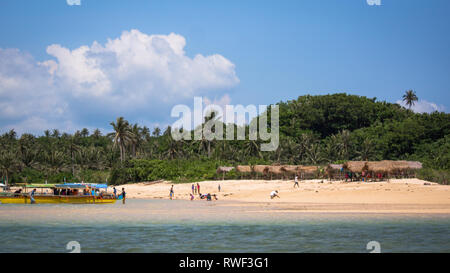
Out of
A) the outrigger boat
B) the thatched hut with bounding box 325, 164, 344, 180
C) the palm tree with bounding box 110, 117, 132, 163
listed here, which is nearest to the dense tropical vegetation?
the palm tree with bounding box 110, 117, 132, 163

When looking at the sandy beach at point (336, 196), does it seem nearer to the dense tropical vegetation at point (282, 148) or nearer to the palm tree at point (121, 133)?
the dense tropical vegetation at point (282, 148)

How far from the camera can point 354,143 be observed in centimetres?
7994

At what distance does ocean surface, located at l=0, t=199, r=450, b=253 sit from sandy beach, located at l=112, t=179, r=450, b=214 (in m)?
3.66

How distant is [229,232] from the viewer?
65.9ft

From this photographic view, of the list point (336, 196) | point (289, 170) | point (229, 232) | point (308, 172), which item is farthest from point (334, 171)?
point (229, 232)

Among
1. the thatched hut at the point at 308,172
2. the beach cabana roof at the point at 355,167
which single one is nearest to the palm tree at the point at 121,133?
the thatched hut at the point at 308,172

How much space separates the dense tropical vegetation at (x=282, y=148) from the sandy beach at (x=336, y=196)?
853 centimetres

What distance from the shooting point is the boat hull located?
3872 centimetres

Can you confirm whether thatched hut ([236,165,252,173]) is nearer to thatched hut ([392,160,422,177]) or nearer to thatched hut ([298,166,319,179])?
thatched hut ([298,166,319,179])

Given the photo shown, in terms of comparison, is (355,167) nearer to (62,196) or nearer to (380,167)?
(380,167)

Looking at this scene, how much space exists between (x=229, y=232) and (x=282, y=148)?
59.0 metres
